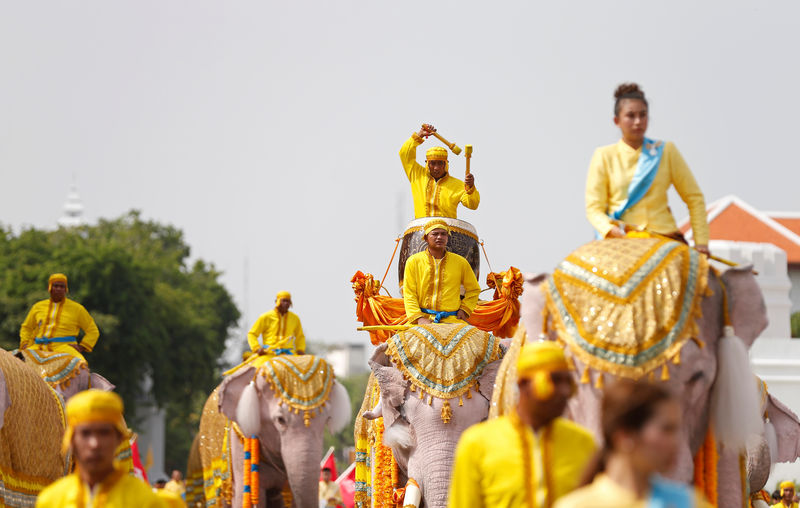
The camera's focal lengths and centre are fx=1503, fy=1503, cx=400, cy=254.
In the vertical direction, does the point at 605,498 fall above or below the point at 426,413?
above

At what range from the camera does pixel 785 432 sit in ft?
45.6

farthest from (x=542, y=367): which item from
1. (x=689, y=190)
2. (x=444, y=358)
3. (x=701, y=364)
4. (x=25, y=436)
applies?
(x=25, y=436)

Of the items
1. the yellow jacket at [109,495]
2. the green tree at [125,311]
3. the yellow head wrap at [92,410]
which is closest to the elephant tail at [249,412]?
the yellow jacket at [109,495]

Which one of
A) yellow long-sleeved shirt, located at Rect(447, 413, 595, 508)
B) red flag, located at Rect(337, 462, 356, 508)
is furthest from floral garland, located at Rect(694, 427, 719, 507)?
A: red flag, located at Rect(337, 462, 356, 508)

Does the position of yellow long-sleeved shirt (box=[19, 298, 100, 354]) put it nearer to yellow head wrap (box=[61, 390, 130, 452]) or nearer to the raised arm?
the raised arm

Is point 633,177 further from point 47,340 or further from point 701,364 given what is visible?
point 47,340

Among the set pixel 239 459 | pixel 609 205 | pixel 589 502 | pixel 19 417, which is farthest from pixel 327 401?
pixel 589 502

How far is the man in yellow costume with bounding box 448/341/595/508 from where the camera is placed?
17.7 ft

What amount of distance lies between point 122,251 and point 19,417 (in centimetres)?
3663

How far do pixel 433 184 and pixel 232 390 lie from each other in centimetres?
398

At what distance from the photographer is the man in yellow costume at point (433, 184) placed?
1459 cm

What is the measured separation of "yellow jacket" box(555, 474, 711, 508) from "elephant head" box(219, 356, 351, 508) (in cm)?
1162

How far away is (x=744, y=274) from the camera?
7723 millimetres

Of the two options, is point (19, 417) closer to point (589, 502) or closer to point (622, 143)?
point (622, 143)
